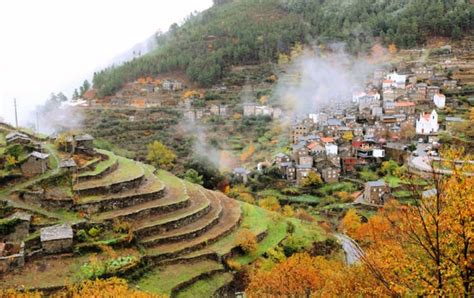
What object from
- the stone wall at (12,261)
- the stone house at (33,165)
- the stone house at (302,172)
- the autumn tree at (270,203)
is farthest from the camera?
the stone house at (302,172)

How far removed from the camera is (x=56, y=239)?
21.5 m

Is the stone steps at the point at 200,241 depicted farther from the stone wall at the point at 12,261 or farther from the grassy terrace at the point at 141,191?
the stone wall at the point at 12,261

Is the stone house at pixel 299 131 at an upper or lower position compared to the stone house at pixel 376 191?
upper

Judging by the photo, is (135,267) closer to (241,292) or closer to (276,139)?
(241,292)

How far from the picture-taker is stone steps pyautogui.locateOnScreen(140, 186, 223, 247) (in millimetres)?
24141

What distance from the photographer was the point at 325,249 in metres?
28.6

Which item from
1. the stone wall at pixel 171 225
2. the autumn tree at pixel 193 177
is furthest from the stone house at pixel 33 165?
the autumn tree at pixel 193 177

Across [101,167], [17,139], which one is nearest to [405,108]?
[101,167]

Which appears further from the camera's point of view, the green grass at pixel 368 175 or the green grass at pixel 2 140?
the green grass at pixel 368 175

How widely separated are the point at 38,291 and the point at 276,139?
38.3 metres

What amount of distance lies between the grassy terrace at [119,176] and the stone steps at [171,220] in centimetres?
302

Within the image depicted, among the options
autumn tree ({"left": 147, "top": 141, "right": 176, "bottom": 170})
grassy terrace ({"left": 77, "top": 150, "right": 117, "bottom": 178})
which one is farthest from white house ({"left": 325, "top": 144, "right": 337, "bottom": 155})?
grassy terrace ({"left": 77, "top": 150, "right": 117, "bottom": 178})

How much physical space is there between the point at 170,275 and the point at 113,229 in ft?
11.6

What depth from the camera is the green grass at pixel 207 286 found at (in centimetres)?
2188
